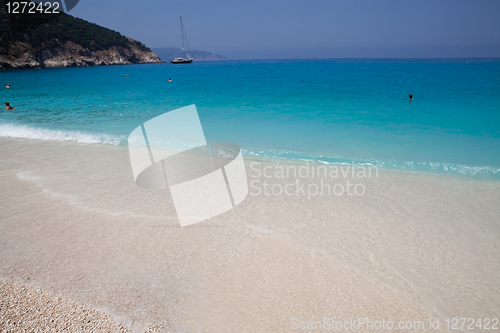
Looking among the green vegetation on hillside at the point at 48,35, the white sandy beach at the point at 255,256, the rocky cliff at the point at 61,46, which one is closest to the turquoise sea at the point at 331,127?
the white sandy beach at the point at 255,256

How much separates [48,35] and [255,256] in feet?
344

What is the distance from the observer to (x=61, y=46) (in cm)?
8406

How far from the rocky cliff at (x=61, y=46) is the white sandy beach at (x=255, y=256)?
278 ft

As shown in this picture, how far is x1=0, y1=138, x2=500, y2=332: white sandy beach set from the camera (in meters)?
2.63

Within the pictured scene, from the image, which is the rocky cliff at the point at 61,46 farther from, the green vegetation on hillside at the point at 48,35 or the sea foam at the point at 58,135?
the sea foam at the point at 58,135

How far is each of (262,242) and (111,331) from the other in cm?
190

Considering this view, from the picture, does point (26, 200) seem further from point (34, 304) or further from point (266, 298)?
point (266, 298)

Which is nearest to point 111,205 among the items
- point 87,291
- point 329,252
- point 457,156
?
point 87,291

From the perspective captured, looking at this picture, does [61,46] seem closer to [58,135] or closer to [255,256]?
[58,135]

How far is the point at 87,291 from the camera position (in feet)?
9.03

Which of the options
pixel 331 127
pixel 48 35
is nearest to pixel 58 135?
pixel 331 127

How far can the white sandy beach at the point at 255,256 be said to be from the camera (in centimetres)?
263

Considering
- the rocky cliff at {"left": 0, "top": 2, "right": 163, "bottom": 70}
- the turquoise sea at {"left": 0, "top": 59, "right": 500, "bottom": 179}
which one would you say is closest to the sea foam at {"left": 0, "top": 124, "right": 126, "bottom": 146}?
the turquoise sea at {"left": 0, "top": 59, "right": 500, "bottom": 179}

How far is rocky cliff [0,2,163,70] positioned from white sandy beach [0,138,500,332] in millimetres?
84707
